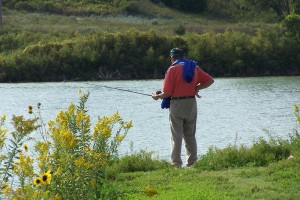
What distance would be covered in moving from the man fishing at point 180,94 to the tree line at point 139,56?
122 feet

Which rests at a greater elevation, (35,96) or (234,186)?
(234,186)

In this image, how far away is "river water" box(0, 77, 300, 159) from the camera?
19.8m

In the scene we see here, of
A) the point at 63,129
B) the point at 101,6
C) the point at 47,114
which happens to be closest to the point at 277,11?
the point at 101,6

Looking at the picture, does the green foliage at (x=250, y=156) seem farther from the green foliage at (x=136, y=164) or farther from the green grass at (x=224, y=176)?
the green foliage at (x=136, y=164)

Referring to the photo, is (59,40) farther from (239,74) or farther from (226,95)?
(226,95)

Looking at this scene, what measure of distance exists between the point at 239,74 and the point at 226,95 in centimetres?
1830

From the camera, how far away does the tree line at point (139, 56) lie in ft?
168

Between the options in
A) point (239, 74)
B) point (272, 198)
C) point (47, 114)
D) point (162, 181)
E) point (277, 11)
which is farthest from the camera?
point (277, 11)

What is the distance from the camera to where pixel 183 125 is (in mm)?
13570

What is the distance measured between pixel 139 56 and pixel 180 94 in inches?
1601

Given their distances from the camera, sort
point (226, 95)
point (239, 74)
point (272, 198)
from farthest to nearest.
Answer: point (239, 74), point (226, 95), point (272, 198)

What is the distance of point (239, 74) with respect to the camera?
2077 inches

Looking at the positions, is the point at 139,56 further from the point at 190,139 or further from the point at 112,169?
the point at 112,169

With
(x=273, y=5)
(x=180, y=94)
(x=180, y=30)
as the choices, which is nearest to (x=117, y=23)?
(x=180, y=30)
